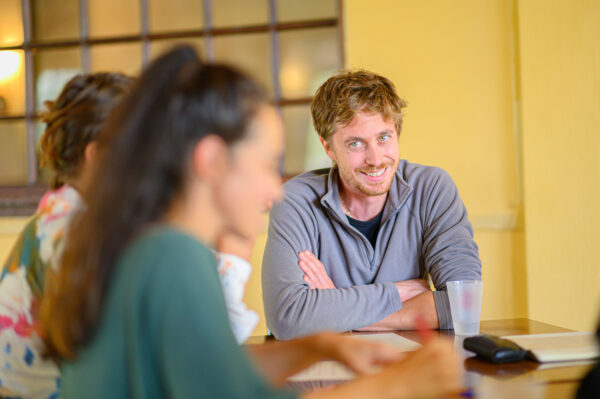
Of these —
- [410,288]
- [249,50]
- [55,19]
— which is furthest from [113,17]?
[410,288]

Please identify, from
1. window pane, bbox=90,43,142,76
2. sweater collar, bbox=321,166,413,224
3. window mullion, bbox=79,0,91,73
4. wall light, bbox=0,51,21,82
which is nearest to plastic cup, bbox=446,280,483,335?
sweater collar, bbox=321,166,413,224

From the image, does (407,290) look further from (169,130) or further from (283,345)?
(169,130)

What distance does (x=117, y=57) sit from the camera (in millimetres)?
3047

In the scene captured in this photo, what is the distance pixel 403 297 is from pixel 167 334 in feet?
4.00

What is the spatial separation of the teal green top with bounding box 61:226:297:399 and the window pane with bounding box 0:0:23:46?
2845 millimetres

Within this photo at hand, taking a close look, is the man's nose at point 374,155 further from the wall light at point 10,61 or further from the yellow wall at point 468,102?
the wall light at point 10,61

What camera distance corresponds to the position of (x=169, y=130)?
2.12 ft

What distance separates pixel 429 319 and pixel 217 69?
1.08 metres

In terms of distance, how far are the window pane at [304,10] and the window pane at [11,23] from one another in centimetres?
129

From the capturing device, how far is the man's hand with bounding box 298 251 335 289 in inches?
68.4

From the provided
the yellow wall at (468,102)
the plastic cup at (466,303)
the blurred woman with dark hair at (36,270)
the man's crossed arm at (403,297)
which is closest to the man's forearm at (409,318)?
the man's crossed arm at (403,297)

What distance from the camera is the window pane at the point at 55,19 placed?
3041 millimetres

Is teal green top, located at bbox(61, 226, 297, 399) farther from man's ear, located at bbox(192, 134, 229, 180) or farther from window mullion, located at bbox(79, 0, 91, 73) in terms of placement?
window mullion, located at bbox(79, 0, 91, 73)

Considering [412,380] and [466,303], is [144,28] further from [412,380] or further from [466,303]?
[412,380]
